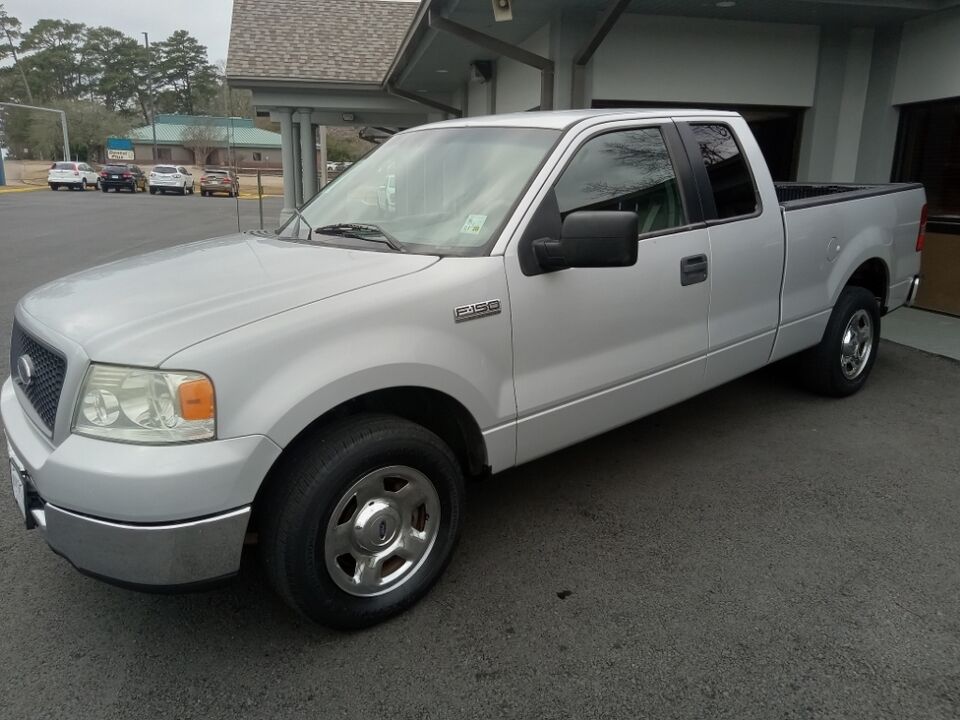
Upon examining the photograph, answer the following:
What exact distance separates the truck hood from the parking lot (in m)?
1.14

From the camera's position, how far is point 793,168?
384 inches

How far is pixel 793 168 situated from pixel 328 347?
884 cm

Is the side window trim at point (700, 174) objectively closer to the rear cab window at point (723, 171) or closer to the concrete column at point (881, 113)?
the rear cab window at point (723, 171)

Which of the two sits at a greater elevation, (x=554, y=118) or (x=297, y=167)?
(x=554, y=118)

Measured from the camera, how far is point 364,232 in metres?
3.42

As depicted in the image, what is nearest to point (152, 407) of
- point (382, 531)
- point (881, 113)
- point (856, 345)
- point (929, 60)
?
point (382, 531)

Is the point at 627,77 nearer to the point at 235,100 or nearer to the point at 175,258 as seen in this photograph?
the point at 175,258

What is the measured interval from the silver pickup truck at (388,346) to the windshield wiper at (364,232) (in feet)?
0.04

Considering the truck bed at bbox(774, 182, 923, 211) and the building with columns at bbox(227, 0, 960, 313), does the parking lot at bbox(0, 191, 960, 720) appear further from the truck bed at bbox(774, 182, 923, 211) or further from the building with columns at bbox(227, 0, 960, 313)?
the building with columns at bbox(227, 0, 960, 313)

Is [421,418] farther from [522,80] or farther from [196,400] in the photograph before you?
[522,80]

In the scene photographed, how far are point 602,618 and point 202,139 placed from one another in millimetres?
80586

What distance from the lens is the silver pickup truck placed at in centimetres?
235

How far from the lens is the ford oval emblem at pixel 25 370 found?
9.18 ft

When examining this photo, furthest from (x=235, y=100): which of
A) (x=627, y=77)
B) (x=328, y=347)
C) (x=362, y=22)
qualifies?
(x=328, y=347)
